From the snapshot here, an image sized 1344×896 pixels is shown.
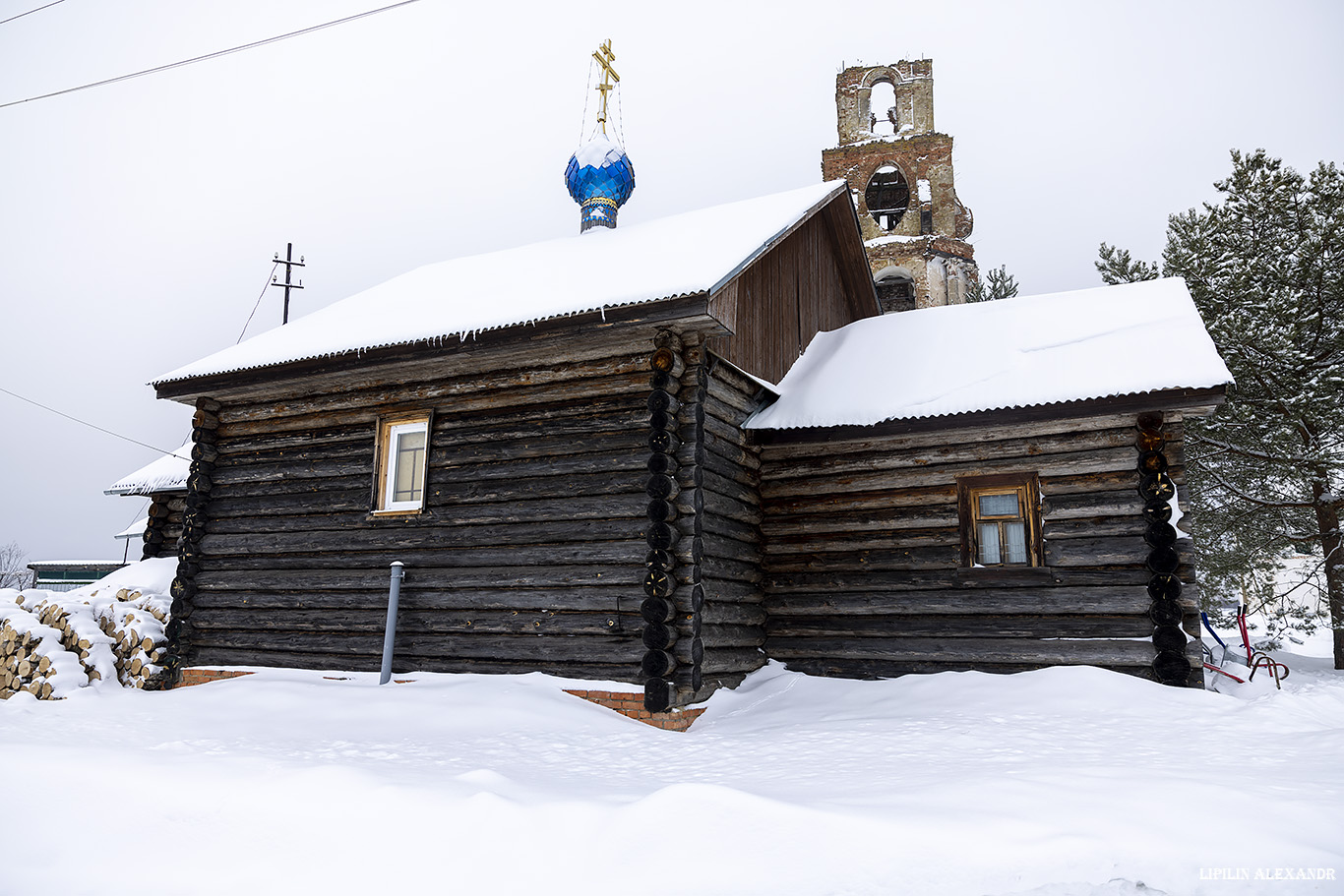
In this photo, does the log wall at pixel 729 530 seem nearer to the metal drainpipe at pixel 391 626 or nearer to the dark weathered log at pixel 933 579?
the dark weathered log at pixel 933 579

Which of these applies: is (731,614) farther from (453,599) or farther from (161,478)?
(161,478)

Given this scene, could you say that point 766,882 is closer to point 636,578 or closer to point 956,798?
point 956,798

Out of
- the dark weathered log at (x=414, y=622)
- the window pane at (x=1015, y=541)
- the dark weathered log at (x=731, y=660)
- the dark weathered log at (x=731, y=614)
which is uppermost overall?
the window pane at (x=1015, y=541)

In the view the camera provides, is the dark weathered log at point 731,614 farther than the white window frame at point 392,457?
No

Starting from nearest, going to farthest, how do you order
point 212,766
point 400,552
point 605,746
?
point 212,766 < point 605,746 < point 400,552

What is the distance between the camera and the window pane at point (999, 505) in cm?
896

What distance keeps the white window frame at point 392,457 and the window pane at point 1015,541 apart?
6157 mm

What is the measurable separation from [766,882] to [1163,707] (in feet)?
16.2

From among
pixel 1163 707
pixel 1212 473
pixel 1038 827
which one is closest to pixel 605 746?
pixel 1038 827

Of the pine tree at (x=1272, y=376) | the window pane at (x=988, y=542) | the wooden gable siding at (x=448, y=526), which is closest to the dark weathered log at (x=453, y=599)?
the wooden gable siding at (x=448, y=526)

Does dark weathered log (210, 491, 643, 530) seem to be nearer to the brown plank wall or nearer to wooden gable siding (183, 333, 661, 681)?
wooden gable siding (183, 333, 661, 681)

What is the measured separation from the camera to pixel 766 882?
3.79 metres

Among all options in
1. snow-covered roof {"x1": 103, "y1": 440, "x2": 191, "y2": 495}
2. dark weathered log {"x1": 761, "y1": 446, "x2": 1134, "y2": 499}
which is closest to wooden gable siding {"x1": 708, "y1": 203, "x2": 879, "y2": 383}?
dark weathered log {"x1": 761, "y1": 446, "x2": 1134, "y2": 499}

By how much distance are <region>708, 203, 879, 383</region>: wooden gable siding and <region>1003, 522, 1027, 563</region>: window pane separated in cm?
312
